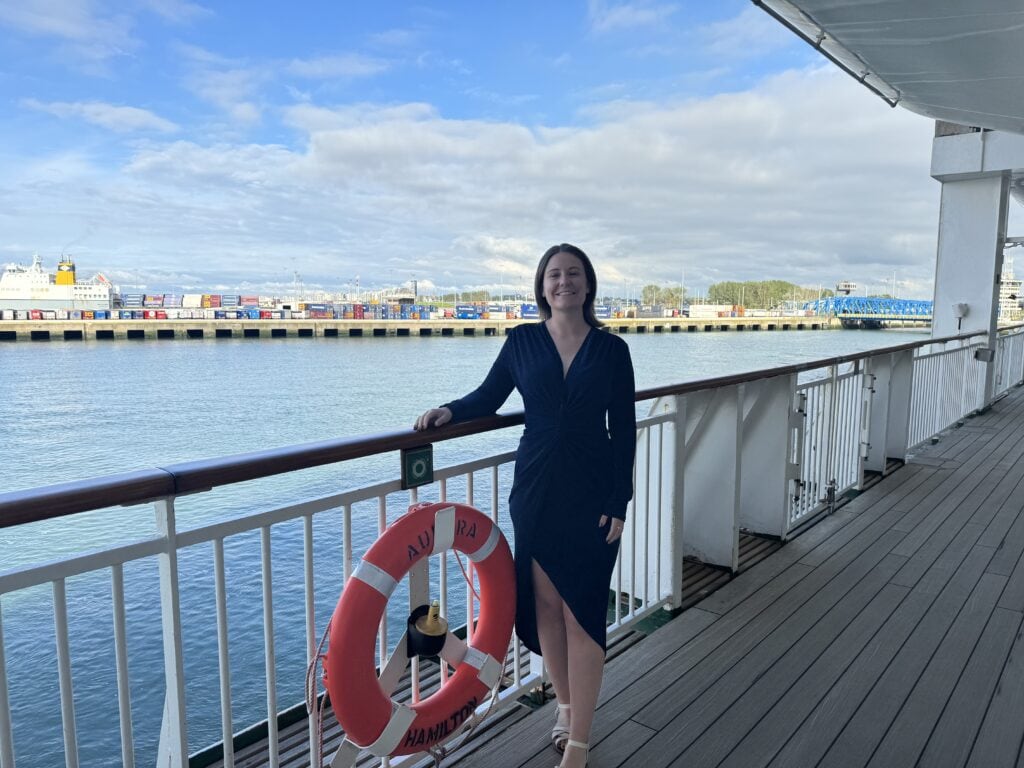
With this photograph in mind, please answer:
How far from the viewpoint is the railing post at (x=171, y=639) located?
1016 millimetres

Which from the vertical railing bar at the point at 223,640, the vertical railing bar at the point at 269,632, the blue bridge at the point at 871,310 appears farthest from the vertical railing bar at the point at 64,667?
the blue bridge at the point at 871,310

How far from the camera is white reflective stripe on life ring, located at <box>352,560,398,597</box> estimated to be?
123 centimetres

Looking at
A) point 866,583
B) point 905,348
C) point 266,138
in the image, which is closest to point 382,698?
point 866,583

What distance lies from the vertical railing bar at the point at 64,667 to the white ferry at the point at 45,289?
56.2m

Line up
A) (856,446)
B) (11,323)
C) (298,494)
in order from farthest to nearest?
(11,323) → (298,494) → (856,446)

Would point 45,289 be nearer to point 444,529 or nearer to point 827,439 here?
point 827,439

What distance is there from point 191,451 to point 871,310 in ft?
159

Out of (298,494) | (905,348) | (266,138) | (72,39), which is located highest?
(72,39)

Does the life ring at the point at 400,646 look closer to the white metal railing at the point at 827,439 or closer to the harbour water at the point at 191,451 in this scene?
the harbour water at the point at 191,451

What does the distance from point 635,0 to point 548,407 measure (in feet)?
154

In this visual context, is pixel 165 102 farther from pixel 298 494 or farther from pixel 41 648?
pixel 41 648

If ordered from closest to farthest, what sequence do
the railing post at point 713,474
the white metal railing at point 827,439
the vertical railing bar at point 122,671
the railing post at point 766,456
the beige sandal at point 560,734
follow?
the vertical railing bar at point 122,671 < the beige sandal at point 560,734 < the railing post at point 713,474 < the railing post at point 766,456 < the white metal railing at point 827,439

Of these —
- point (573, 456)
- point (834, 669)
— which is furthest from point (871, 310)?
point (573, 456)

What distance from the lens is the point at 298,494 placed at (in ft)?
32.1
